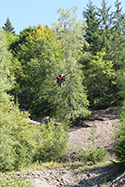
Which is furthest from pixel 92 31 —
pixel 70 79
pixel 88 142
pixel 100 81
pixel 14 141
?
pixel 14 141

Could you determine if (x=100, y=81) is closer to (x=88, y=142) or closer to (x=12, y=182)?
(x=88, y=142)

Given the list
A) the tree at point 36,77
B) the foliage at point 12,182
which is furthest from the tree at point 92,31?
the foliage at point 12,182

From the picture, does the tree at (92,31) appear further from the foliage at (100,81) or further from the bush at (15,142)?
the bush at (15,142)

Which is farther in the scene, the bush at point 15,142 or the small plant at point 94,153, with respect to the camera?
the small plant at point 94,153

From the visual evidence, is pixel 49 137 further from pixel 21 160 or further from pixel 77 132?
pixel 77 132

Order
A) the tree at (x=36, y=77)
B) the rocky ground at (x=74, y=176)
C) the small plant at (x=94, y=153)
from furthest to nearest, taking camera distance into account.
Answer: the tree at (x=36, y=77), the small plant at (x=94, y=153), the rocky ground at (x=74, y=176)

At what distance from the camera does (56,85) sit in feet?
56.5

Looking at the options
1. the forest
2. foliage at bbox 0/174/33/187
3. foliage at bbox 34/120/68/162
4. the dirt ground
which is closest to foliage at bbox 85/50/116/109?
the forest

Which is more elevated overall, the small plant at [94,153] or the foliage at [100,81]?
the foliage at [100,81]

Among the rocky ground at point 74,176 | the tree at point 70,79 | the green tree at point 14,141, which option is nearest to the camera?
the rocky ground at point 74,176

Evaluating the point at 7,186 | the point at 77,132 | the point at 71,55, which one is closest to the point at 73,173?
the point at 7,186

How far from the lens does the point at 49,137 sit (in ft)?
37.2

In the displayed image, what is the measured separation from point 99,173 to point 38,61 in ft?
48.5

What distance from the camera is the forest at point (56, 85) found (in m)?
10.3
